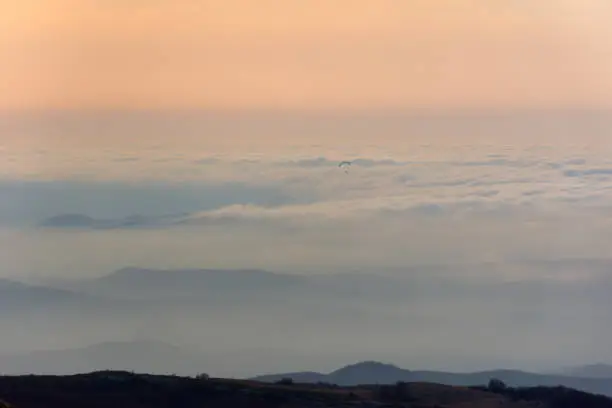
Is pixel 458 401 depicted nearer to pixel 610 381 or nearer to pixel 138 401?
pixel 138 401

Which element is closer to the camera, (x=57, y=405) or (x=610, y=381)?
(x=57, y=405)

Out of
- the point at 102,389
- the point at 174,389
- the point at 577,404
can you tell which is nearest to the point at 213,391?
the point at 174,389

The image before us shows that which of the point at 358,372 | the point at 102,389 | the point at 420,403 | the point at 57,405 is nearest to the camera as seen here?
the point at 57,405

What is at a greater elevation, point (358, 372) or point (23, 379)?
point (358, 372)

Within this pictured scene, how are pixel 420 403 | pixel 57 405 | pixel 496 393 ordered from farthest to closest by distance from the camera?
pixel 496 393, pixel 420 403, pixel 57 405

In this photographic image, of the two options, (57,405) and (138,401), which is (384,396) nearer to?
(138,401)

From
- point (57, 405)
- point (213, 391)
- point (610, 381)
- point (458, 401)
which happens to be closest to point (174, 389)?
point (213, 391)
